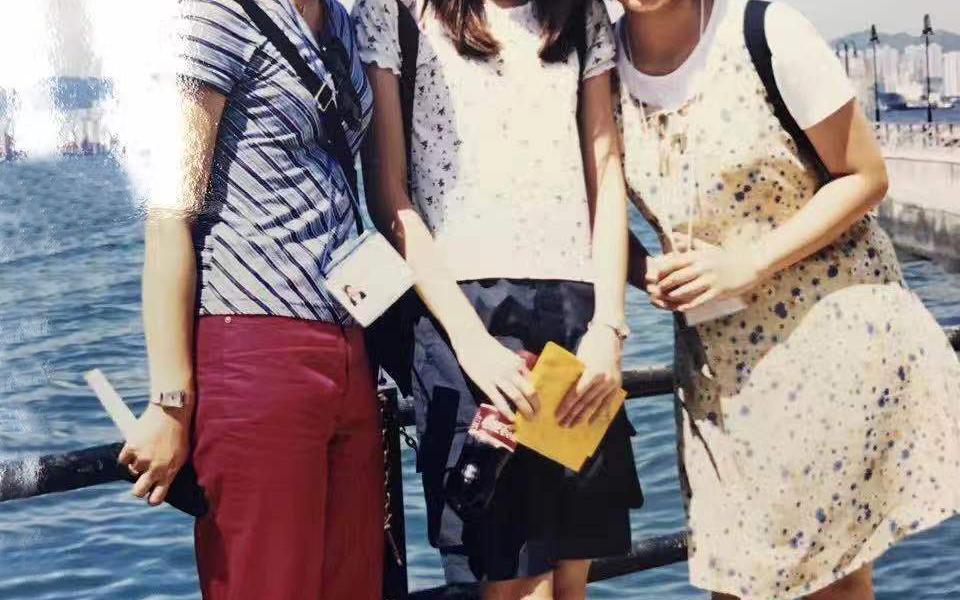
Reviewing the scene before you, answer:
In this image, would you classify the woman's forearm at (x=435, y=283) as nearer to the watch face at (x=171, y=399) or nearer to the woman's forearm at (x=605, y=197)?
the woman's forearm at (x=605, y=197)

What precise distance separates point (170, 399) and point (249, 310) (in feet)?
0.64

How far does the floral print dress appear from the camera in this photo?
226cm

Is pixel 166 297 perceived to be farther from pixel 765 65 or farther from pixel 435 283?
pixel 765 65

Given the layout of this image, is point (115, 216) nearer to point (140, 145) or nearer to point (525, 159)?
point (140, 145)

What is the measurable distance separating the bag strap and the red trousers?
10.7 inches

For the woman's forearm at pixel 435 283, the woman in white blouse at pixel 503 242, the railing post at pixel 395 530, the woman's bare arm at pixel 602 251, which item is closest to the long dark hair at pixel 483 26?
the woman in white blouse at pixel 503 242

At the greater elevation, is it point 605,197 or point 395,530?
point 605,197

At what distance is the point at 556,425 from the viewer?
2197 millimetres

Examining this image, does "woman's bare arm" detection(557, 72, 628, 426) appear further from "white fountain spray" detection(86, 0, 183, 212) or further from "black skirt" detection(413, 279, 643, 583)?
"white fountain spray" detection(86, 0, 183, 212)

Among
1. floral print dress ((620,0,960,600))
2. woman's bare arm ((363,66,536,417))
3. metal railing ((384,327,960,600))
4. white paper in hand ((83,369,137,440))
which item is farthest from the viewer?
metal railing ((384,327,960,600))

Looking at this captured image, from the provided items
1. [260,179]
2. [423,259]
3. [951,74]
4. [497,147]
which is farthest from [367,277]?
[951,74]

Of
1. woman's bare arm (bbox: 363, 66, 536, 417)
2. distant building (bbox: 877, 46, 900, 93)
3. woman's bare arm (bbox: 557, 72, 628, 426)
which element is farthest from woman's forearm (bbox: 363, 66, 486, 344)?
distant building (bbox: 877, 46, 900, 93)

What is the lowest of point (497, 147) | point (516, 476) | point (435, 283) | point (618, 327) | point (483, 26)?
point (516, 476)

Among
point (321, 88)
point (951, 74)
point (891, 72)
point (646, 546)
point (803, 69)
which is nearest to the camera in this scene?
point (321, 88)
